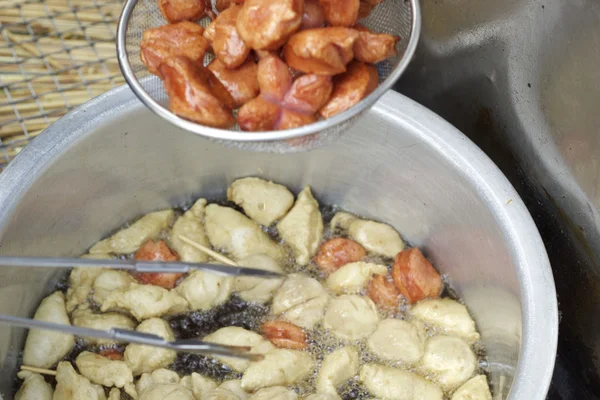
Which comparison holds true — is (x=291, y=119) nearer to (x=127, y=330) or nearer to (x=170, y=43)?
(x=170, y=43)

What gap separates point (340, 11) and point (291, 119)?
0.27m

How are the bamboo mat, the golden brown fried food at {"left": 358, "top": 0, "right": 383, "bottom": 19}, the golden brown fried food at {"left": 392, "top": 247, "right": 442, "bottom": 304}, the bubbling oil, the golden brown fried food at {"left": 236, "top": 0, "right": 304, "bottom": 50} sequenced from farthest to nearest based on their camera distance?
→ 1. the bamboo mat
2. the golden brown fried food at {"left": 392, "top": 247, "right": 442, "bottom": 304}
3. the bubbling oil
4. the golden brown fried food at {"left": 358, "top": 0, "right": 383, "bottom": 19}
5. the golden brown fried food at {"left": 236, "top": 0, "right": 304, "bottom": 50}

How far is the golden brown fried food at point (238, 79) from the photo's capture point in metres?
1.60

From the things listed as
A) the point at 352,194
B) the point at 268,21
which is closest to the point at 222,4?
the point at 268,21

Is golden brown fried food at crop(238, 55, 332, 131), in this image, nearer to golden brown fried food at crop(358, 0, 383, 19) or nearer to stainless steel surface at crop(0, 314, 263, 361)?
golden brown fried food at crop(358, 0, 383, 19)

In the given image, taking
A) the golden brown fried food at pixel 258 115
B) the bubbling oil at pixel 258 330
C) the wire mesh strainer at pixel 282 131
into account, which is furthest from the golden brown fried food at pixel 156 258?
the golden brown fried food at pixel 258 115

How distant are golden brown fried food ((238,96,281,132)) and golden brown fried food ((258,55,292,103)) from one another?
0.02 metres

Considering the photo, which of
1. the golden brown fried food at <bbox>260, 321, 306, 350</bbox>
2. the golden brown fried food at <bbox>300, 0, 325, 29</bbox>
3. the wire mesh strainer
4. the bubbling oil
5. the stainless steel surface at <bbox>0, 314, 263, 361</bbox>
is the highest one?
the golden brown fried food at <bbox>300, 0, 325, 29</bbox>

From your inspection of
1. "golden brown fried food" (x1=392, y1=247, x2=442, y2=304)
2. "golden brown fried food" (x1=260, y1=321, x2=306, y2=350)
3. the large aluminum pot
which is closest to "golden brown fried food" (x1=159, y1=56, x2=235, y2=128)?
the large aluminum pot

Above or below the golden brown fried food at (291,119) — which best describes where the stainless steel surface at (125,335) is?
below

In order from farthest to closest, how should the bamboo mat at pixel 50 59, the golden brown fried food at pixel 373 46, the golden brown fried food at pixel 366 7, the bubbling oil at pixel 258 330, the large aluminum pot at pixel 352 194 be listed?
the bamboo mat at pixel 50 59
the bubbling oil at pixel 258 330
the large aluminum pot at pixel 352 194
the golden brown fried food at pixel 366 7
the golden brown fried food at pixel 373 46

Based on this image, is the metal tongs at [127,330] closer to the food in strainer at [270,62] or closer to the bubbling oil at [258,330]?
the food in strainer at [270,62]

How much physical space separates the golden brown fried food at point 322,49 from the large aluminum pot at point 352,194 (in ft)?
1.71

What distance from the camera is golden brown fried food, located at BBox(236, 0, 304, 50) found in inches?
56.1
